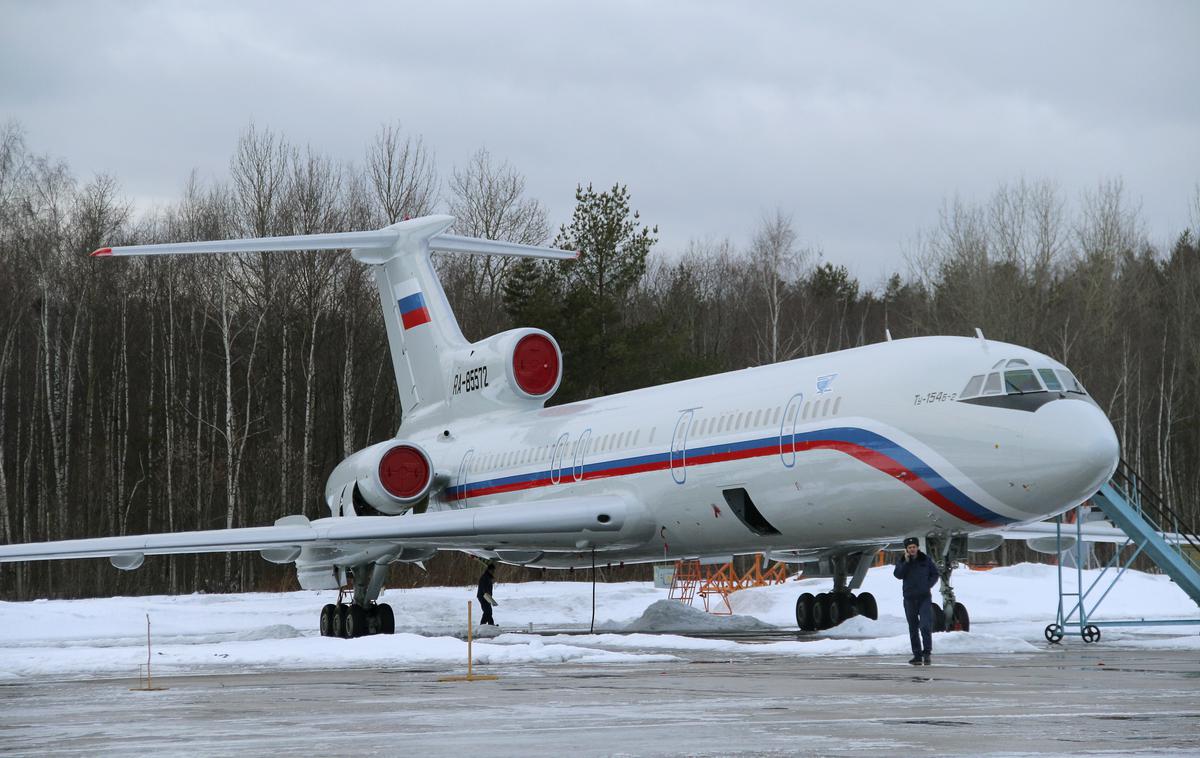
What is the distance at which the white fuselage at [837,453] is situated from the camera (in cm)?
1484

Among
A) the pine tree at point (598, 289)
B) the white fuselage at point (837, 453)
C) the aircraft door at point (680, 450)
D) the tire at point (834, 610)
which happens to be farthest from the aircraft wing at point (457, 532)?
the pine tree at point (598, 289)

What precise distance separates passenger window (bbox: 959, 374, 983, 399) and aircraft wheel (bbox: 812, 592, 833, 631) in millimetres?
5207

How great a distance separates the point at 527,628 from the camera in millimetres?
23859

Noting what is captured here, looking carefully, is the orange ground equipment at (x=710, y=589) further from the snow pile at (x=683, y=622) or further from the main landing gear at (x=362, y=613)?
the main landing gear at (x=362, y=613)

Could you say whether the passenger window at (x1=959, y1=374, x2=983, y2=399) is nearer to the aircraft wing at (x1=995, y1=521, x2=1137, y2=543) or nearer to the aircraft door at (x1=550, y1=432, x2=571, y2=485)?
the aircraft wing at (x1=995, y1=521, x2=1137, y2=543)

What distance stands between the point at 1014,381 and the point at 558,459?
769cm

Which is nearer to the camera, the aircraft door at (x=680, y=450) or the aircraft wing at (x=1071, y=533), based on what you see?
the aircraft door at (x=680, y=450)

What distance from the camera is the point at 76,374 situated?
4812 cm

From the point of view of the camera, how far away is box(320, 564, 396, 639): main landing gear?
21469 millimetres

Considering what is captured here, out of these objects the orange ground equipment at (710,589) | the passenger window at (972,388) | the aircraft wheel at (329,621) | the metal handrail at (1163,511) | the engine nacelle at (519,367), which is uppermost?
the engine nacelle at (519,367)

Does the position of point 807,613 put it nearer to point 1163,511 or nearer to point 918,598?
point 1163,511

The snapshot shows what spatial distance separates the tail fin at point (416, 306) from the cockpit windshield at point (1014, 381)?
1113 cm

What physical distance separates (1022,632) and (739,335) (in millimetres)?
44387

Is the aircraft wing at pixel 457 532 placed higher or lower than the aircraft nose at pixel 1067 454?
lower
